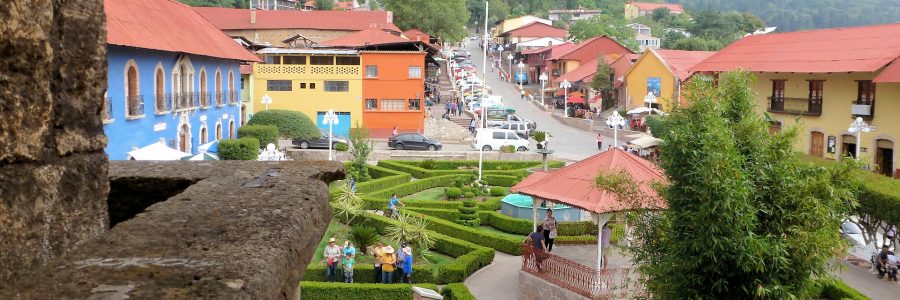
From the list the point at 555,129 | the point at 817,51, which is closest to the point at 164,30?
the point at 817,51

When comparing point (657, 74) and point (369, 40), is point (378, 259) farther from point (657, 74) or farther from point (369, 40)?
point (657, 74)

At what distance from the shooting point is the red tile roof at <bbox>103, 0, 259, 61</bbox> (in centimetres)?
2463

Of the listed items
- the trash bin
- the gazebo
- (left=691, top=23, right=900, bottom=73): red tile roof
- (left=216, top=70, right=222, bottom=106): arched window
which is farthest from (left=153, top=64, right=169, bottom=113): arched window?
(left=691, top=23, right=900, bottom=73): red tile roof

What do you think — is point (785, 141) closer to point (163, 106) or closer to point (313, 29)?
point (163, 106)

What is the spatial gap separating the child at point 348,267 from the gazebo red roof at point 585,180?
4.25 metres

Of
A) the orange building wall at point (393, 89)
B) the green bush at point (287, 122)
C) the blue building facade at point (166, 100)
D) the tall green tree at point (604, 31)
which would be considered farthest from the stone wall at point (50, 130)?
the tall green tree at point (604, 31)

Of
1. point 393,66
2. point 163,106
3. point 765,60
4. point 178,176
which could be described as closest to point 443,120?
point 393,66

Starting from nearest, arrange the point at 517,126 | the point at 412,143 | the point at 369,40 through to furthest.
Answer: the point at 412,143 → the point at 369,40 → the point at 517,126

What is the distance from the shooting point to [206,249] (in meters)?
3.37

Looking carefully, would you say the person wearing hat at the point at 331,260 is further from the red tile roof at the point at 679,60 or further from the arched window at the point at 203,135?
the red tile roof at the point at 679,60

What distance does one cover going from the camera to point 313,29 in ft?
244

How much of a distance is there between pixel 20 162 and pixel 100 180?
777 millimetres

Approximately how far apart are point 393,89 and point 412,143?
654 centimetres

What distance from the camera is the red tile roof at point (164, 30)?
970 inches
